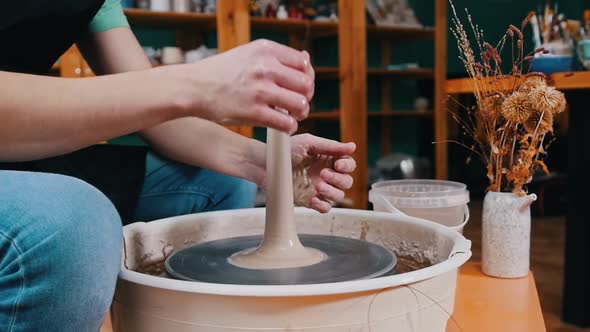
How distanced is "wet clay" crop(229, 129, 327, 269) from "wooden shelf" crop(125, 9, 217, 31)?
2255 millimetres

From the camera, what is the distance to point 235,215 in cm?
99

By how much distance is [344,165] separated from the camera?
868 mm

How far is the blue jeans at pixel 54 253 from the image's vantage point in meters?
0.53

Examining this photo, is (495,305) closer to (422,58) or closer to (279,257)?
(279,257)

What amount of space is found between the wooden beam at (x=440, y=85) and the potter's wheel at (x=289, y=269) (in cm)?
306

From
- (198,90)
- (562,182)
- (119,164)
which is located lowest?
(562,182)

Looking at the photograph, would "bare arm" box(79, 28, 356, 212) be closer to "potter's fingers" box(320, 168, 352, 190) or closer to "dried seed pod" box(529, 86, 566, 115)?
"potter's fingers" box(320, 168, 352, 190)

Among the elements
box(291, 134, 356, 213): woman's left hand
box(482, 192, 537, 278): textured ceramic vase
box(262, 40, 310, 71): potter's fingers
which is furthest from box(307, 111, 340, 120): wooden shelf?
box(262, 40, 310, 71): potter's fingers

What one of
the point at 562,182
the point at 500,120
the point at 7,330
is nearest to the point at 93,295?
the point at 7,330

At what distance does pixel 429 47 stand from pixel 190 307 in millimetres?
4112

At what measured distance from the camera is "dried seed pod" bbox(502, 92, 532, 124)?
44.4 inches

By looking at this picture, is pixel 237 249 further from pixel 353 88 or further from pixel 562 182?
pixel 562 182

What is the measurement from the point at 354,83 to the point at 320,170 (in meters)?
2.68

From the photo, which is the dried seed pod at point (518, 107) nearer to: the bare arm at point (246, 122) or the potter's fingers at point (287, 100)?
the bare arm at point (246, 122)
